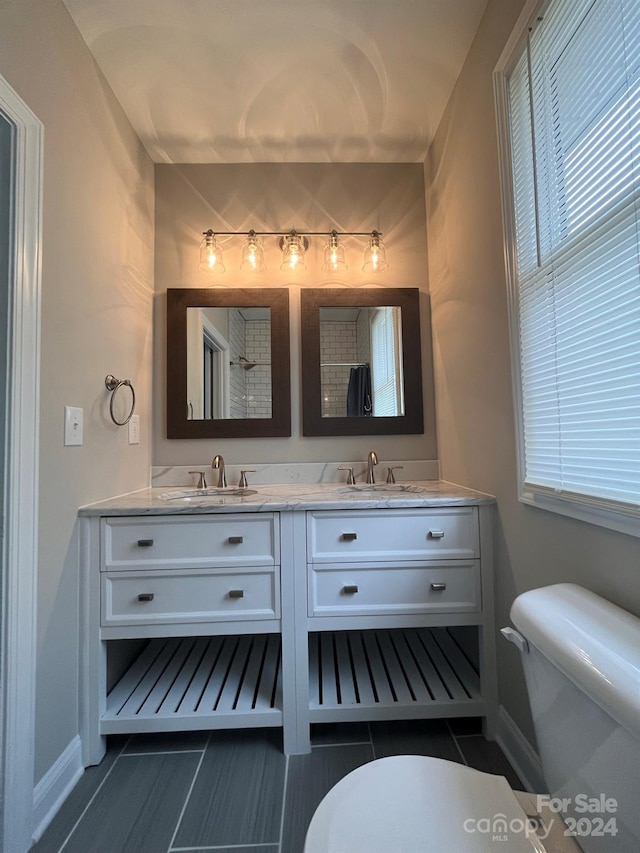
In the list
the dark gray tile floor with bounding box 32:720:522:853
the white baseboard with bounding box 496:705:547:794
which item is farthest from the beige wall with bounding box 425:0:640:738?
the dark gray tile floor with bounding box 32:720:522:853

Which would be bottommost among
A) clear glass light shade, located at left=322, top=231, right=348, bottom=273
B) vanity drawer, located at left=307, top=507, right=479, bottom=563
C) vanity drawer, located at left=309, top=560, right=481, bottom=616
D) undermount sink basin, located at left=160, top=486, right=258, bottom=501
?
vanity drawer, located at left=309, top=560, right=481, bottom=616

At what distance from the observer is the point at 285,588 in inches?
52.4

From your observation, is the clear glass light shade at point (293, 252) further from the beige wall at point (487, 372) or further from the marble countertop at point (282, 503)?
the marble countertop at point (282, 503)

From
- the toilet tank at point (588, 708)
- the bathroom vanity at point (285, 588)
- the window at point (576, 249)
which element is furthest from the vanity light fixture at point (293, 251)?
the toilet tank at point (588, 708)

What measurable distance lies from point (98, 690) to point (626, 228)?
1.93 metres

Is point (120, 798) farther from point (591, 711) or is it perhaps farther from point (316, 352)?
point (316, 352)

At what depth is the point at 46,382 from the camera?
1.16m

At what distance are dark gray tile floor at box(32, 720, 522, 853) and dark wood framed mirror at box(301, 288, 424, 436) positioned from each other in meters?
1.23

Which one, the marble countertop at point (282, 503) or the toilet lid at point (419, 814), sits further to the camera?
the marble countertop at point (282, 503)

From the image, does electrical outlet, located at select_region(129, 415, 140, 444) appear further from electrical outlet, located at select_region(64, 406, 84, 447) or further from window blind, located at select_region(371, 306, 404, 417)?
window blind, located at select_region(371, 306, 404, 417)

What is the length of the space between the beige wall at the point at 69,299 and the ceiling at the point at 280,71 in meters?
0.16

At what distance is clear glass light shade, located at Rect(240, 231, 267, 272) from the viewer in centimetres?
195

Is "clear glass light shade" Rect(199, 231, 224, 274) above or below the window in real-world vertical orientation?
above

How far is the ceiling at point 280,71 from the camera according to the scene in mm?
1347
